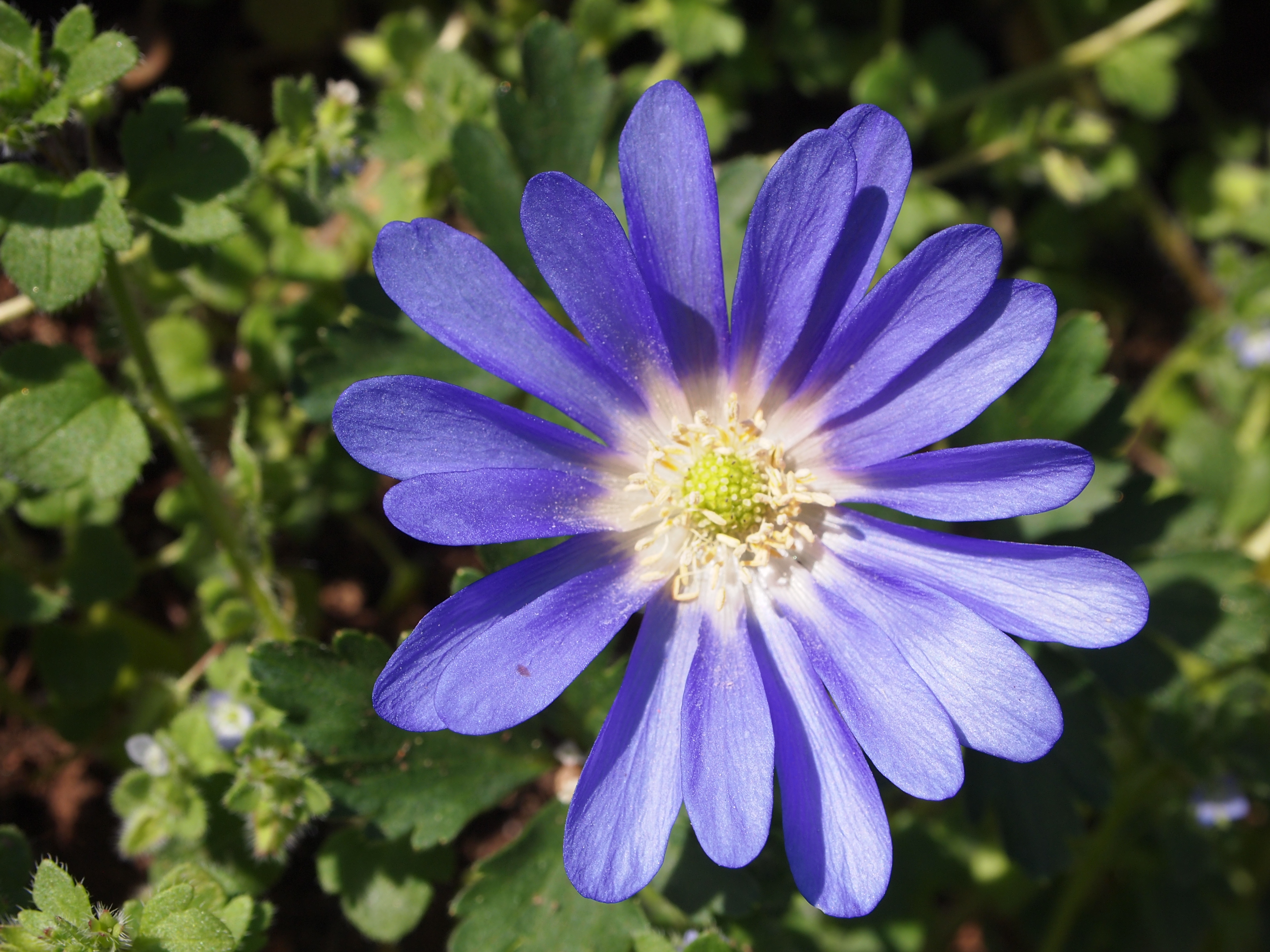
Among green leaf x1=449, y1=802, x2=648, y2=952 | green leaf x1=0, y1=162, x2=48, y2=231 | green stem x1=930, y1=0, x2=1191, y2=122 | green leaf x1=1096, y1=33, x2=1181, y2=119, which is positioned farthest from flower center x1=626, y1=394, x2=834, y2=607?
green leaf x1=1096, y1=33, x2=1181, y2=119

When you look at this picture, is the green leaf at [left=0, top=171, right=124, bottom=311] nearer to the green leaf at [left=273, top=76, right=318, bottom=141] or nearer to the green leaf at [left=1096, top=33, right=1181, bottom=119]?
the green leaf at [left=273, top=76, right=318, bottom=141]

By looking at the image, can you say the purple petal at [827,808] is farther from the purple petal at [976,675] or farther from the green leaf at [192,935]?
the green leaf at [192,935]

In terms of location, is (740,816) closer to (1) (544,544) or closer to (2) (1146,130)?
(1) (544,544)

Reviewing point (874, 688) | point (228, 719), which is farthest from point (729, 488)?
point (228, 719)

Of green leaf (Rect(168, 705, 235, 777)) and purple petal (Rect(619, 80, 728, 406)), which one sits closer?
purple petal (Rect(619, 80, 728, 406))

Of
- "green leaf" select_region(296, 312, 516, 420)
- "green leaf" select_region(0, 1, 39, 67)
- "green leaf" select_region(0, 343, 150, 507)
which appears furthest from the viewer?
"green leaf" select_region(296, 312, 516, 420)

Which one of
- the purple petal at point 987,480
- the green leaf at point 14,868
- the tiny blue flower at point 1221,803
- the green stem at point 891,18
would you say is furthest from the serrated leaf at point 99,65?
the tiny blue flower at point 1221,803
